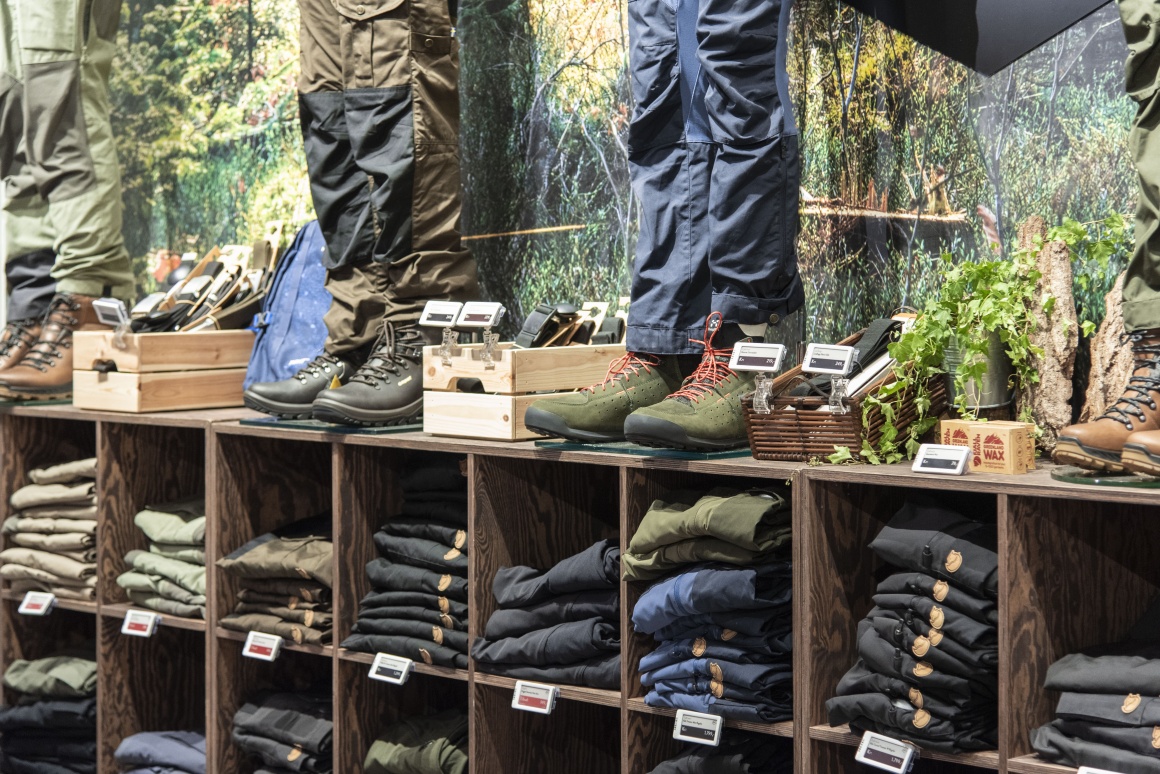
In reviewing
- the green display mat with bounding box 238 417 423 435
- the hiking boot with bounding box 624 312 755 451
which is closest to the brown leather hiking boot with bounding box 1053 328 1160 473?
the hiking boot with bounding box 624 312 755 451

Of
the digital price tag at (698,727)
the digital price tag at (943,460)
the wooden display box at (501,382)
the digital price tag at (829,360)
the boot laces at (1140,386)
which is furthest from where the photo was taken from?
the wooden display box at (501,382)

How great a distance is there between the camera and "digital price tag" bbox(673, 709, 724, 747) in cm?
258

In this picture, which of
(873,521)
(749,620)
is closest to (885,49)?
(873,521)

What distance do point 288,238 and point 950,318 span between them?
2378 millimetres

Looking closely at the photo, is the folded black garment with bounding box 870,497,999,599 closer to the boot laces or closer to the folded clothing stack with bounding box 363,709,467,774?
the boot laces

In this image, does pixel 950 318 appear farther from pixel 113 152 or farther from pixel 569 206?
pixel 113 152

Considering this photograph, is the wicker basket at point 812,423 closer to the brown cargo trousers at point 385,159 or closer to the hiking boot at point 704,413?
the hiking boot at point 704,413

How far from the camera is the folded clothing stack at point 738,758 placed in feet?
8.66

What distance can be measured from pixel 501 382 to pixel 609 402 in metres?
0.32

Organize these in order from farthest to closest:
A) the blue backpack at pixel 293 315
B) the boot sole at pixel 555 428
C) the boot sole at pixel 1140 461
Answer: the blue backpack at pixel 293 315 < the boot sole at pixel 555 428 < the boot sole at pixel 1140 461

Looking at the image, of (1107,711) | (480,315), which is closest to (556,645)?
(480,315)

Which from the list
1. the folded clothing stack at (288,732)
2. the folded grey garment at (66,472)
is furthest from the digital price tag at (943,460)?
the folded grey garment at (66,472)

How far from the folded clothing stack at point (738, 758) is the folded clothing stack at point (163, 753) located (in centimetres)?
154

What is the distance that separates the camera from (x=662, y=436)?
255cm
